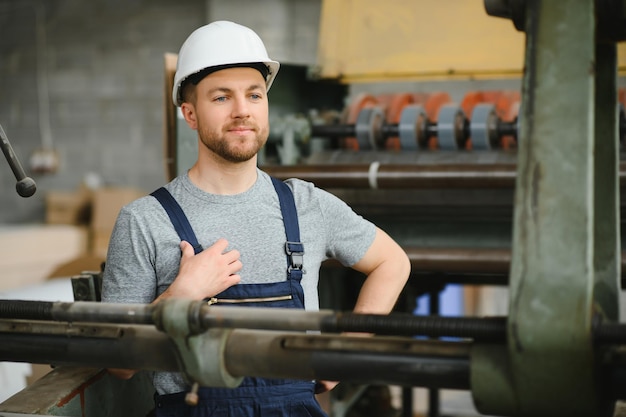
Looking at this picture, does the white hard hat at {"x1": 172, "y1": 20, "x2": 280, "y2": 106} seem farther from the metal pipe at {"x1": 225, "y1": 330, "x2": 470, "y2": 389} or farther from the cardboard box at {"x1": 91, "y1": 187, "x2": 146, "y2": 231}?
the cardboard box at {"x1": 91, "y1": 187, "x2": 146, "y2": 231}

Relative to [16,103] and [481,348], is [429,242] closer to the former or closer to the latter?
[481,348]

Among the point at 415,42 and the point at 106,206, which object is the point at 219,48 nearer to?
the point at 415,42

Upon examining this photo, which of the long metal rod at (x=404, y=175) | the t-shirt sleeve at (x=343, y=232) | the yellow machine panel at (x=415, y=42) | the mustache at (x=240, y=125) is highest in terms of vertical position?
the yellow machine panel at (x=415, y=42)

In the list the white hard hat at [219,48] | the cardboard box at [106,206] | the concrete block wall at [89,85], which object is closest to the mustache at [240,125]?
the white hard hat at [219,48]

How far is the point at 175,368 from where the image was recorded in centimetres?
94

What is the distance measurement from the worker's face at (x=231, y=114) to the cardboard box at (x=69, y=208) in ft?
14.6

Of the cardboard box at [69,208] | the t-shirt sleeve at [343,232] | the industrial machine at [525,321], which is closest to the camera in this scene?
the industrial machine at [525,321]

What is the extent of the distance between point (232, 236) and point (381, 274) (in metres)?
0.32

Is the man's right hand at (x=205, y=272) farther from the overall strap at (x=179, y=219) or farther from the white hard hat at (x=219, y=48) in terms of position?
the white hard hat at (x=219, y=48)

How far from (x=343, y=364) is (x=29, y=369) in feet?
4.54

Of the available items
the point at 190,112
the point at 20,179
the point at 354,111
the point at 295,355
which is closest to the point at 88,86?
the point at 354,111

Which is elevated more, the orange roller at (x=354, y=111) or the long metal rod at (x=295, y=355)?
the orange roller at (x=354, y=111)

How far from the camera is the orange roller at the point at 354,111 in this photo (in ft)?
8.16

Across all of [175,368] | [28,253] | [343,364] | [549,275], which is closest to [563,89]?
[549,275]
